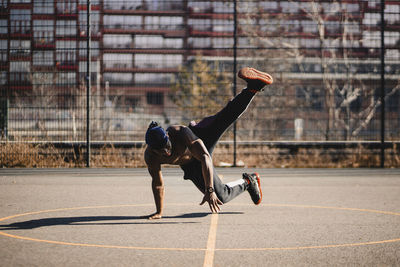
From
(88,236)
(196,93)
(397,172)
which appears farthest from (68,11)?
(88,236)

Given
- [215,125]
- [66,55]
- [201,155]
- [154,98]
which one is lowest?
[201,155]

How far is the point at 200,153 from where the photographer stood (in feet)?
21.7

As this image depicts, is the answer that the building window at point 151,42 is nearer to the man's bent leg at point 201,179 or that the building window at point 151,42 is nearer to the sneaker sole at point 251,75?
the sneaker sole at point 251,75

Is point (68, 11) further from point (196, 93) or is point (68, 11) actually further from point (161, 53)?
point (196, 93)

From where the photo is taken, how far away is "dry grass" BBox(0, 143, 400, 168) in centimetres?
1567

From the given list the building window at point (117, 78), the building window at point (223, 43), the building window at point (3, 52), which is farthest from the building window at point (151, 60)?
the building window at point (3, 52)

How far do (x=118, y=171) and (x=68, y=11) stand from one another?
5.29 meters

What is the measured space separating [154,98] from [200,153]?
9.39m

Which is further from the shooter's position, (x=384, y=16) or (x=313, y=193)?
(x=384, y=16)

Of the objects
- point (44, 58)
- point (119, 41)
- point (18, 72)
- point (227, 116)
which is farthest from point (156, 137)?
point (119, 41)

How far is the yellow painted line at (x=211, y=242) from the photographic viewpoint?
5.05 meters

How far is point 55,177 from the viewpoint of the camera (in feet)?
43.6

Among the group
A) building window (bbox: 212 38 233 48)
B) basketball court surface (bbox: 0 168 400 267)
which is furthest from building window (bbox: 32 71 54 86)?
building window (bbox: 212 38 233 48)

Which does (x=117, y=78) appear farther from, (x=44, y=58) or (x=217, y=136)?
(x=217, y=136)
